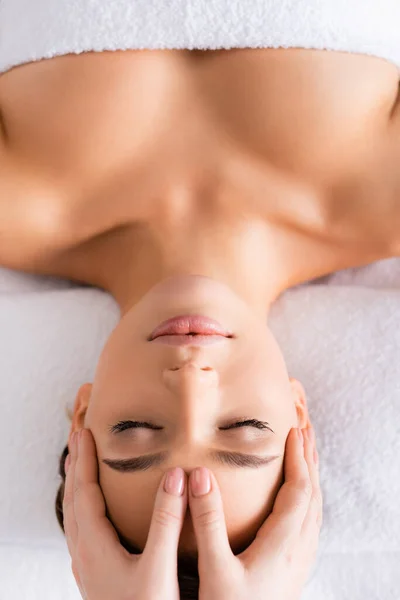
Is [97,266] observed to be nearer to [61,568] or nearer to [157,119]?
[157,119]

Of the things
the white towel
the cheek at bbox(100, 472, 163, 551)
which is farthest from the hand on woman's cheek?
the white towel

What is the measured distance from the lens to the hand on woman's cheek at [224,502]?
2.22 feet

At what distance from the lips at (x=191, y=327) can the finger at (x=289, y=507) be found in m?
0.15

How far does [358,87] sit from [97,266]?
1.68 ft

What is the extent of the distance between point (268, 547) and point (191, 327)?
272 mm

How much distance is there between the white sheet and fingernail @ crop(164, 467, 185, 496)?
35cm

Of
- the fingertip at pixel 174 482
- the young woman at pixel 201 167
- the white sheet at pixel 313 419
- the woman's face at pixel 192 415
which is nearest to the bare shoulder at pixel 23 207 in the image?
the young woman at pixel 201 167

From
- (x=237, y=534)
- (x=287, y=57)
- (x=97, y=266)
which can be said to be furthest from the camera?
(x=97, y=266)

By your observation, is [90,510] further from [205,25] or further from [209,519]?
[205,25]

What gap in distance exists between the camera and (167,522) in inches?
Answer: 25.0

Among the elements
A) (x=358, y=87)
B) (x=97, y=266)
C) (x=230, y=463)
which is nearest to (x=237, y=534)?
(x=230, y=463)

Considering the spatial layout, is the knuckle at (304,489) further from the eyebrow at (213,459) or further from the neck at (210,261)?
the neck at (210,261)

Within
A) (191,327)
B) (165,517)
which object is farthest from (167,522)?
(191,327)

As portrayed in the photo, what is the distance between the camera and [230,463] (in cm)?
69
